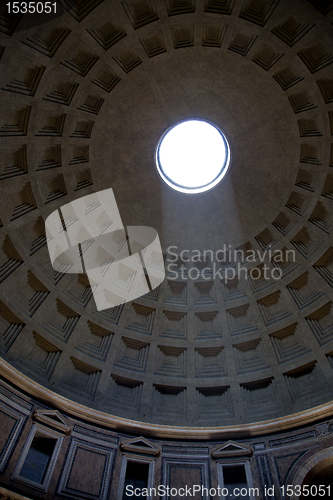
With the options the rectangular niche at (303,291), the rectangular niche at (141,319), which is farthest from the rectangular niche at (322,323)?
the rectangular niche at (141,319)

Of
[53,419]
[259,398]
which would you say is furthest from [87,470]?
[259,398]

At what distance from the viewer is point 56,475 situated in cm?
1445

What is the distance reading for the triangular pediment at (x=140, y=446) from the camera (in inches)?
647

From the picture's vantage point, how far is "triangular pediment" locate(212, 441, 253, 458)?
16.5 meters

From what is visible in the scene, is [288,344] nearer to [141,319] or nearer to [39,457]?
[141,319]

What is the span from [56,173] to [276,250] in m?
13.3

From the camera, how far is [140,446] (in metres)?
16.7

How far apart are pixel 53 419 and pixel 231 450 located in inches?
318

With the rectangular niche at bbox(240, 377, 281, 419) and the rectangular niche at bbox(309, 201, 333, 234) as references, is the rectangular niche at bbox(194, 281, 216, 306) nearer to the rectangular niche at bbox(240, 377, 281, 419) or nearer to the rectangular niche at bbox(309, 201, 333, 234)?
the rectangular niche at bbox(240, 377, 281, 419)

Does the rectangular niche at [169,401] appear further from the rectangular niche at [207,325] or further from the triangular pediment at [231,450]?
the rectangular niche at [207,325]

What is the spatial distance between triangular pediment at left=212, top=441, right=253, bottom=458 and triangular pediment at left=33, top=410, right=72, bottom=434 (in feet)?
22.1

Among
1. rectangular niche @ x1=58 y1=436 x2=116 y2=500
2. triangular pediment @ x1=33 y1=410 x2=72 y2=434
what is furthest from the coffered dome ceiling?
rectangular niche @ x1=58 y1=436 x2=116 y2=500

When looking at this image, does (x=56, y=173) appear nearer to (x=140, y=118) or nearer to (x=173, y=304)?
(x=140, y=118)

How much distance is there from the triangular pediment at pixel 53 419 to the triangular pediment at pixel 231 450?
265 inches
